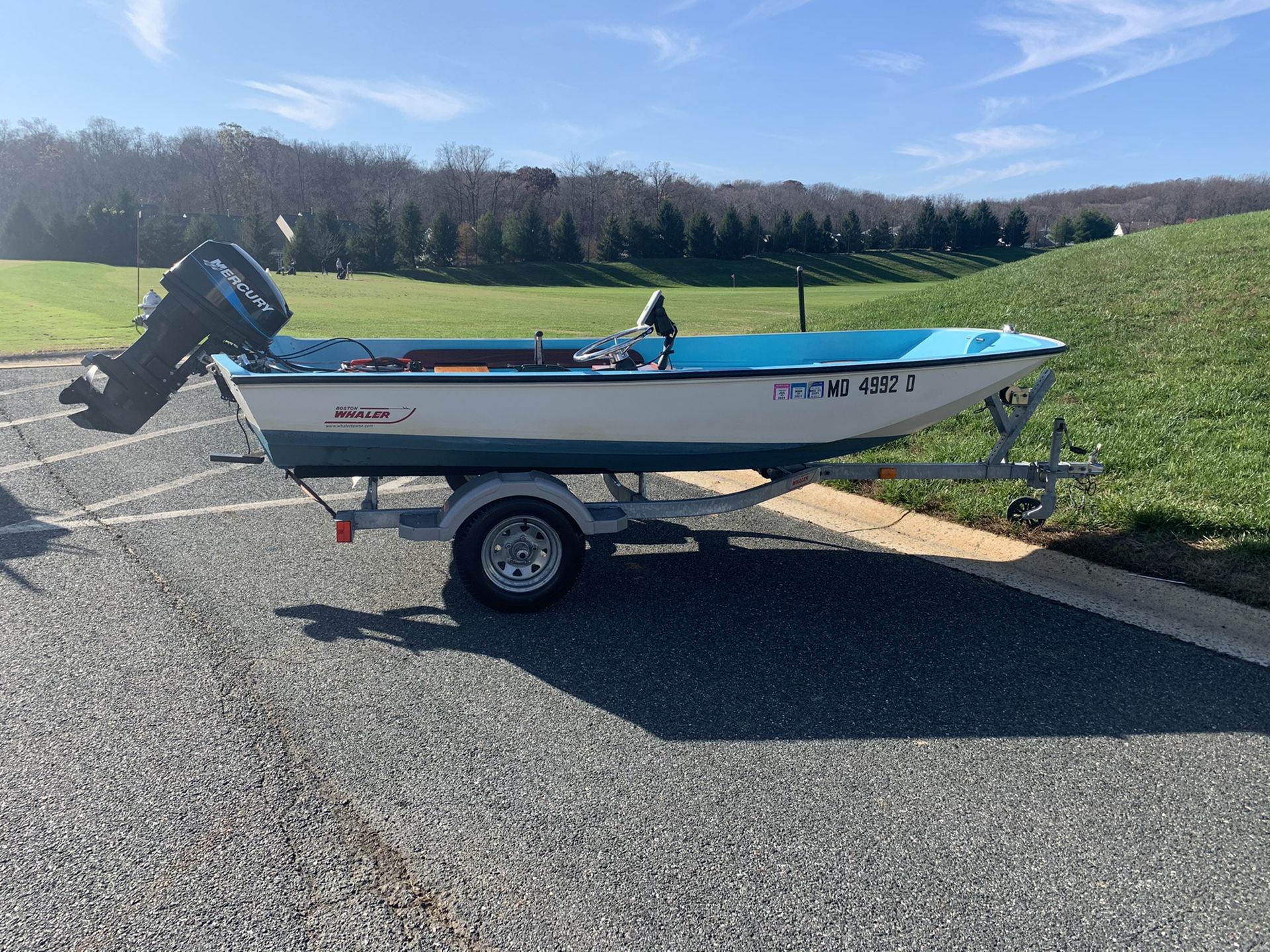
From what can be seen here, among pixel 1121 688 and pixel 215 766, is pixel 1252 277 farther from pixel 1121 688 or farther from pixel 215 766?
pixel 215 766

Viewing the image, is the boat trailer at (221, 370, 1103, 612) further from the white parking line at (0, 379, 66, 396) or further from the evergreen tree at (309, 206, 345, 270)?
the evergreen tree at (309, 206, 345, 270)

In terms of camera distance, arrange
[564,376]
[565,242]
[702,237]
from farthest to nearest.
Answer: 1. [702,237]
2. [565,242]
3. [564,376]

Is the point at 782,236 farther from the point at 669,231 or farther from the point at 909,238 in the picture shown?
the point at 909,238

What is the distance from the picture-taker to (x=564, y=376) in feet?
15.0

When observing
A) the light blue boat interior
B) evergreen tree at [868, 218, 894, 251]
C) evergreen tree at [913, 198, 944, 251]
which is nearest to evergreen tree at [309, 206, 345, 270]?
evergreen tree at [868, 218, 894, 251]

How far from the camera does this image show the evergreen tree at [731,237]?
7912 cm

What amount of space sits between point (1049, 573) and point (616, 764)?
328cm

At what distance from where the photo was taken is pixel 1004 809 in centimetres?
306

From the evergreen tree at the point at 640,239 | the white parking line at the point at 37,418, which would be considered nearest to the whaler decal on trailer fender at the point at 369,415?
the white parking line at the point at 37,418

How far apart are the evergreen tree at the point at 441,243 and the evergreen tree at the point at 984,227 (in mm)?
54754

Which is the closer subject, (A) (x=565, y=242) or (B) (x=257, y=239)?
(B) (x=257, y=239)

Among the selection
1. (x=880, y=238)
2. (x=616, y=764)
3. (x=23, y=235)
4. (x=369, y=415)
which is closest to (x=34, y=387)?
(x=369, y=415)

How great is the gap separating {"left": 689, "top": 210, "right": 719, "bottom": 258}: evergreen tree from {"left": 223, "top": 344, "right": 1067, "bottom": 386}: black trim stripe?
77.3 m

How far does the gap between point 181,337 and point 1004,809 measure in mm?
5164
